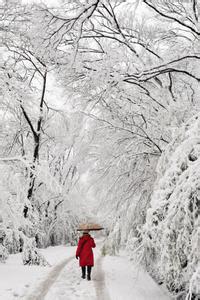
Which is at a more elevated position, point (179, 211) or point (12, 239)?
point (179, 211)

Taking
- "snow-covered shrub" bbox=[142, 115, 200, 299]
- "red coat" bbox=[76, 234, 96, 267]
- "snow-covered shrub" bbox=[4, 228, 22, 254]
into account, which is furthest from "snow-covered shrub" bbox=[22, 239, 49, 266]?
"snow-covered shrub" bbox=[142, 115, 200, 299]

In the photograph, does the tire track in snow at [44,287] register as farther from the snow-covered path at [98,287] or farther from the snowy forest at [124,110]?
the snowy forest at [124,110]

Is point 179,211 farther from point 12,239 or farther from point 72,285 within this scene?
point 12,239

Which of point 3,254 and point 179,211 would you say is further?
point 3,254

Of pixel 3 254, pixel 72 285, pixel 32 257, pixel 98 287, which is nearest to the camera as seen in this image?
pixel 98 287

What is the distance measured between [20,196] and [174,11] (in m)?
5.97

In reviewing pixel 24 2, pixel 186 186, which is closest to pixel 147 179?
pixel 186 186

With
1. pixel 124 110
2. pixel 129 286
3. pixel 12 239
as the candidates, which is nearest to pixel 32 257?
pixel 12 239

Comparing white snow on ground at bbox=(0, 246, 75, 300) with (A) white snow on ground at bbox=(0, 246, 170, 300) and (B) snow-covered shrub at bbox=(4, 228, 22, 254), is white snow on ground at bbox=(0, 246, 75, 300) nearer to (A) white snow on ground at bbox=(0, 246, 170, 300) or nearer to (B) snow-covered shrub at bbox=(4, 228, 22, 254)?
(A) white snow on ground at bbox=(0, 246, 170, 300)

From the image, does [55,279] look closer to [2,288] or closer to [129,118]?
[2,288]

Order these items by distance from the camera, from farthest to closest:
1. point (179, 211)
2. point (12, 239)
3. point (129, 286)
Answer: point (12, 239) < point (129, 286) < point (179, 211)

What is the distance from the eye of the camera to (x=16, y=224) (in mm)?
8203

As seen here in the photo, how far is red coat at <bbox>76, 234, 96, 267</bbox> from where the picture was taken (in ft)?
28.0

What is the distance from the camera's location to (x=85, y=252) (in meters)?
8.66
